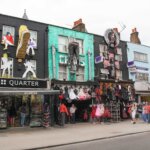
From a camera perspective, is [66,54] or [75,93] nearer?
[75,93]

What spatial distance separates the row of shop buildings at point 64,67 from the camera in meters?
22.1

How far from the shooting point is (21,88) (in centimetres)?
2055

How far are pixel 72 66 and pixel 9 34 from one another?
623 centimetres

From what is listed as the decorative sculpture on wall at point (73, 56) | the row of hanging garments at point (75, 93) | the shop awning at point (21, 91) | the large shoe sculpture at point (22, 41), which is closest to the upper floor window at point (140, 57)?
the decorative sculpture on wall at point (73, 56)

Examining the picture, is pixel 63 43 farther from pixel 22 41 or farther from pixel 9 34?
pixel 9 34

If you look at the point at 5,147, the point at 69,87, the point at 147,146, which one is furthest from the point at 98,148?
the point at 69,87

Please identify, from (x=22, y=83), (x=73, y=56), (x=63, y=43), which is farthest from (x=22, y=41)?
(x=73, y=56)

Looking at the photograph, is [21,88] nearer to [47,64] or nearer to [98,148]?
[47,64]

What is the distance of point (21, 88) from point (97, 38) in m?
11.3

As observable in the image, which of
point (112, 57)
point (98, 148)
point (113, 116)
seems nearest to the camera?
point (98, 148)

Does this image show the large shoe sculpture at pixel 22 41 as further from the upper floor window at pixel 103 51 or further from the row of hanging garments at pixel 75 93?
the upper floor window at pixel 103 51

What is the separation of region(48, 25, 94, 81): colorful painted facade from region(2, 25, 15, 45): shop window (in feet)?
11.0

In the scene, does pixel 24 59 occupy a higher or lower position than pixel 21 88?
higher

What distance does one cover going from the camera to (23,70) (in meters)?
23.3
